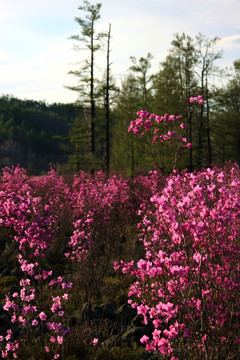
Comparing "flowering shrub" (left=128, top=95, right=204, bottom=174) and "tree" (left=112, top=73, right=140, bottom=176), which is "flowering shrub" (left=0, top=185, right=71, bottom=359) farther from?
"tree" (left=112, top=73, right=140, bottom=176)

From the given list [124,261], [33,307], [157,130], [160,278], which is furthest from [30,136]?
[160,278]

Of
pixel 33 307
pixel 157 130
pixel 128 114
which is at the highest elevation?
pixel 128 114

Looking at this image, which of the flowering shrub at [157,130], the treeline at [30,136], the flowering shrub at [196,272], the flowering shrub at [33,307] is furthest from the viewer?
the treeline at [30,136]

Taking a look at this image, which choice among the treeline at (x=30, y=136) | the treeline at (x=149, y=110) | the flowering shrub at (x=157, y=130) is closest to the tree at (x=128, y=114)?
the treeline at (x=149, y=110)

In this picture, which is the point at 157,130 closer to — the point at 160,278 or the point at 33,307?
the point at 160,278

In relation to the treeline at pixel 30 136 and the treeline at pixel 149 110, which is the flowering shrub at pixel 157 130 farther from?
the treeline at pixel 30 136

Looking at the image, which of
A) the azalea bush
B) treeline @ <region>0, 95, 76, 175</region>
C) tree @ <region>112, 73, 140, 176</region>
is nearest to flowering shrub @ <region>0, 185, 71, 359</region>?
the azalea bush

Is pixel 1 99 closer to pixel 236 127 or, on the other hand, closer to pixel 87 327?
pixel 236 127

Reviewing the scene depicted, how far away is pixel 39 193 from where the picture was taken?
13.9 metres

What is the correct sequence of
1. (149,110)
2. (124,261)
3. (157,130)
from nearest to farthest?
1. (157,130)
2. (124,261)
3. (149,110)

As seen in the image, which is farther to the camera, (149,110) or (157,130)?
(149,110)

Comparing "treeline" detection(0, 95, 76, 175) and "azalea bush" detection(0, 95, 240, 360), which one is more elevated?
"treeline" detection(0, 95, 76, 175)

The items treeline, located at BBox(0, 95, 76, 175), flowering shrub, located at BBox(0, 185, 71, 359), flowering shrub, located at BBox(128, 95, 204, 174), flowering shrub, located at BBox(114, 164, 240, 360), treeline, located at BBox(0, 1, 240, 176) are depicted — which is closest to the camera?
flowering shrub, located at BBox(114, 164, 240, 360)

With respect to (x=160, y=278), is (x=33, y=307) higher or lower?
lower
